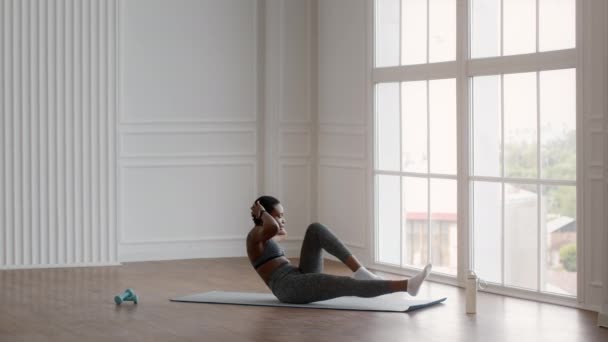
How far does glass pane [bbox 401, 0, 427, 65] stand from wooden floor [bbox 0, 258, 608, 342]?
1786 mm

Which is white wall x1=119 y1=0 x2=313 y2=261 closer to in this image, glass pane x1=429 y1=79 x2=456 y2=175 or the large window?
the large window

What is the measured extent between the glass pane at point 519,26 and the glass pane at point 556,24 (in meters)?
0.07

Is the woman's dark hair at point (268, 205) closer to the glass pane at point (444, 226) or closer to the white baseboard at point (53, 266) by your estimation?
the glass pane at point (444, 226)

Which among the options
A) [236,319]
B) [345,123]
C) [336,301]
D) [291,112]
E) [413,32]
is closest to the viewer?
[236,319]

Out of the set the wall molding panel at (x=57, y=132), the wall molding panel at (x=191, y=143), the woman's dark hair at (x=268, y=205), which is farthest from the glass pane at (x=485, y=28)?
the wall molding panel at (x=57, y=132)

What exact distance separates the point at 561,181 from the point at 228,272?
279 cm

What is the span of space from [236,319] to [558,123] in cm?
239

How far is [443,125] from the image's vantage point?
7242 millimetres

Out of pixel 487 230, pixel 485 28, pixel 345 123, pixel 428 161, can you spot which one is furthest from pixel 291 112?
pixel 487 230

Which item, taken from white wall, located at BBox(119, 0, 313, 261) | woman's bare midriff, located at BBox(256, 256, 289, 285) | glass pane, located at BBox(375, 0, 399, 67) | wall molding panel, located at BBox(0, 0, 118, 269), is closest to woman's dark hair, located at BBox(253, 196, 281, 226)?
woman's bare midriff, located at BBox(256, 256, 289, 285)

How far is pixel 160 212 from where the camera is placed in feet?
27.7

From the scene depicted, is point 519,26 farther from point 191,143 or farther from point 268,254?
point 191,143

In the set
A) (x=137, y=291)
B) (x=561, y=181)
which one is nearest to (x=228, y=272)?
(x=137, y=291)

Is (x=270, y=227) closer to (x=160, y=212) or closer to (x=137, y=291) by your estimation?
(x=137, y=291)
